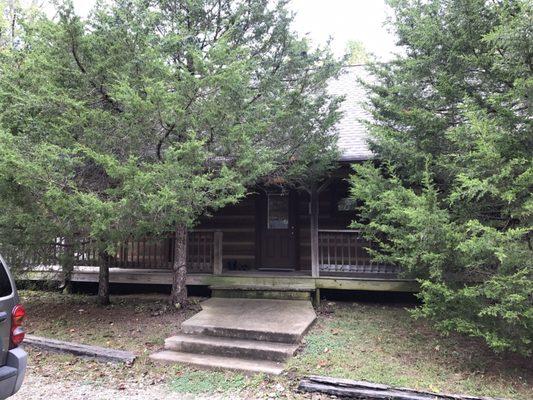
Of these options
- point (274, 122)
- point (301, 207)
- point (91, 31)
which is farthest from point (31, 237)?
point (301, 207)

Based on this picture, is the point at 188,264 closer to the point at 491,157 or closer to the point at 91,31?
the point at 91,31

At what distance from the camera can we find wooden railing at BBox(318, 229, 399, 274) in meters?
8.23

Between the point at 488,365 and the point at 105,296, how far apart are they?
7.13 meters

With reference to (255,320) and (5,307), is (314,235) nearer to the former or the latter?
(255,320)

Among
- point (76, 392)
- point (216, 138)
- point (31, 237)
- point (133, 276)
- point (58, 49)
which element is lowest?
point (76, 392)

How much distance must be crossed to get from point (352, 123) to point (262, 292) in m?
4.53

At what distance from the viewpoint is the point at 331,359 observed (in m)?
5.23

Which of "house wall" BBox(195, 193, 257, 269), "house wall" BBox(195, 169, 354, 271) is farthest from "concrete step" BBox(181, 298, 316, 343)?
"house wall" BBox(195, 193, 257, 269)

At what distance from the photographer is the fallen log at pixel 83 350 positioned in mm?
5496

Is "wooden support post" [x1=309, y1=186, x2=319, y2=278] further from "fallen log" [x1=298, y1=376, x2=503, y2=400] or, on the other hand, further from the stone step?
"fallen log" [x1=298, y1=376, x2=503, y2=400]

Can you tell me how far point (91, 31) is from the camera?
6.05m

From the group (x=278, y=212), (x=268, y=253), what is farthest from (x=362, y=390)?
(x=278, y=212)

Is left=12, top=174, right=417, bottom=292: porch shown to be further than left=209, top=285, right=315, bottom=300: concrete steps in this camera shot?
Yes

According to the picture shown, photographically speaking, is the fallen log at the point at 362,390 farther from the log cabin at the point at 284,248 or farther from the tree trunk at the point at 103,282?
the tree trunk at the point at 103,282
